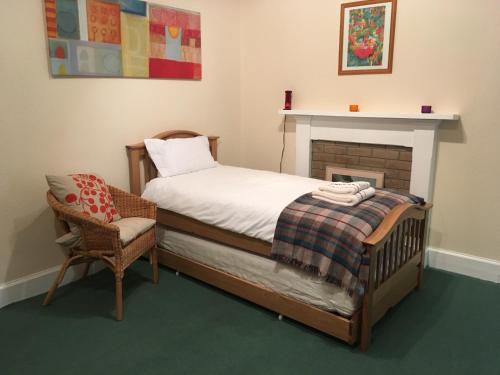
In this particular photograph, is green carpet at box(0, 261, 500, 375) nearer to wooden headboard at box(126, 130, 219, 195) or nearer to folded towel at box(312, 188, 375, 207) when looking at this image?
folded towel at box(312, 188, 375, 207)

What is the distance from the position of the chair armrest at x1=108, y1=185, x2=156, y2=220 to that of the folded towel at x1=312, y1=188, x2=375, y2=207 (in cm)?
121

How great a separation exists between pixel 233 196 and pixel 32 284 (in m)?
1.54

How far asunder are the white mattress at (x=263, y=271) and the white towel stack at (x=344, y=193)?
489 mm

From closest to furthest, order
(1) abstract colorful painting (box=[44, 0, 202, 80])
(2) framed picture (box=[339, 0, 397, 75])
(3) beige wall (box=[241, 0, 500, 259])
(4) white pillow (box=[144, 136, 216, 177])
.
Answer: (1) abstract colorful painting (box=[44, 0, 202, 80]) → (3) beige wall (box=[241, 0, 500, 259]) → (2) framed picture (box=[339, 0, 397, 75]) → (4) white pillow (box=[144, 136, 216, 177])

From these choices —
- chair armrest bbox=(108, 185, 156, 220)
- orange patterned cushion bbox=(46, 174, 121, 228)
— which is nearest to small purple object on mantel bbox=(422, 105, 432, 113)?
Result: chair armrest bbox=(108, 185, 156, 220)

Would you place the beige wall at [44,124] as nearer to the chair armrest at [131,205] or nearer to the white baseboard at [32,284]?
the white baseboard at [32,284]

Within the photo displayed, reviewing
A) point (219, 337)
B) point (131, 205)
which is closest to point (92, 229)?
point (131, 205)

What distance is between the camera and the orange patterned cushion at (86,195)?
2699 mm

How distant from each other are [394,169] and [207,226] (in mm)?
1645

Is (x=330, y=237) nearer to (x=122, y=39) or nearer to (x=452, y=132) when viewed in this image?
(x=452, y=132)

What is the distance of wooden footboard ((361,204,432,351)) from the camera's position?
2.24 metres

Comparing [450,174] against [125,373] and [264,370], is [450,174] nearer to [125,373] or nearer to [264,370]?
[264,370]

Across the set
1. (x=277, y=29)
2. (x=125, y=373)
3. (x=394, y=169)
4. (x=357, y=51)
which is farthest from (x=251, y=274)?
(x=277, y=29)

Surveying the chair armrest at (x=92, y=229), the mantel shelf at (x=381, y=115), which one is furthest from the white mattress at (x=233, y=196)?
the mantel shelf at (x=381, y=115)
